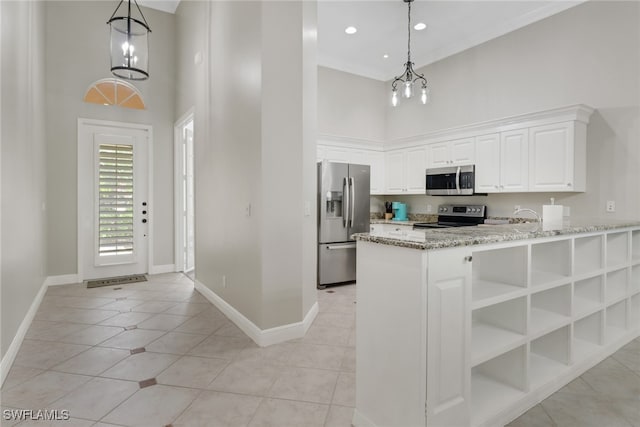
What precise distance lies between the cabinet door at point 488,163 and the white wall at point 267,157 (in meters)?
2.66

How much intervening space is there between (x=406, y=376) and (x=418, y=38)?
4954mm

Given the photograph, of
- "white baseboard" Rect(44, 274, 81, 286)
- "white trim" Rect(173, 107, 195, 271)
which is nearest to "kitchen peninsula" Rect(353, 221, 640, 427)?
"white trim" Rect(173, 107, 195, 271)

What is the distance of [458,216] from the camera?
17.1 feet

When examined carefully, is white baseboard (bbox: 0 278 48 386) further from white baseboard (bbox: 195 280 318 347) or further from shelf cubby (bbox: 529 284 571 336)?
shelf cubby (bbox: 529 284 571 336)

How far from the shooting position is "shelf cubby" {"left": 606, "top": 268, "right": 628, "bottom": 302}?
285 cm

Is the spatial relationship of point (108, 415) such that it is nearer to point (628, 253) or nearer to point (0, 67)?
point (0, 67)

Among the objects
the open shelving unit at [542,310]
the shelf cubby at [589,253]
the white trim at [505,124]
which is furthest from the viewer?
the white trim at [505,124]

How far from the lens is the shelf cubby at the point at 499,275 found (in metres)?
1.88

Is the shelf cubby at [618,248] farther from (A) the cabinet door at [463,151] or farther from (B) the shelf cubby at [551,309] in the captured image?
(A) the cabinet door at [463,151]

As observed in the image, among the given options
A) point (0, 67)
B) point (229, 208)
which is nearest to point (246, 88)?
point (229, 208)

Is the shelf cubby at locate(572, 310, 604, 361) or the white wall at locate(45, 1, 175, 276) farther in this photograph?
the white wall at locate(45, 1, 175, 276)

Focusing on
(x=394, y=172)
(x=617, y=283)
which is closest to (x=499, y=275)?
(x=617, y=283)


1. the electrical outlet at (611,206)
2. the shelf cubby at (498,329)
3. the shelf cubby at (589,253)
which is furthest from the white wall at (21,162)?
the electrical outlet at (611,206)

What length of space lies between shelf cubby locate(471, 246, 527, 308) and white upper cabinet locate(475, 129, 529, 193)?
8.38 ft
